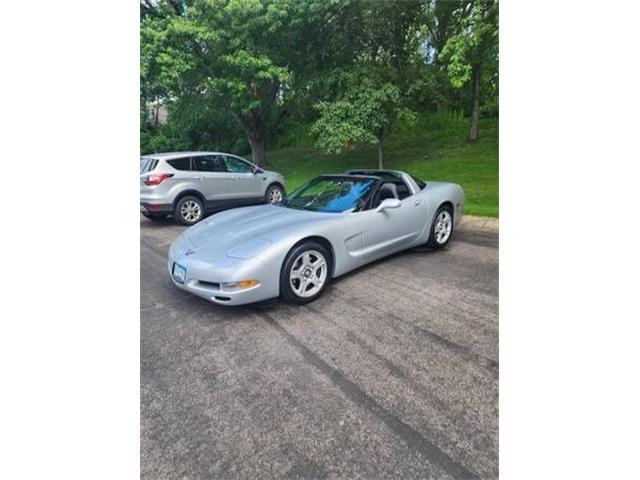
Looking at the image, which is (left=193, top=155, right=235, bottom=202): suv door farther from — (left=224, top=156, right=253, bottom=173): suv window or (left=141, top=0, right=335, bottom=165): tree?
(left=141, top=0, right=335, bottom=165): tree

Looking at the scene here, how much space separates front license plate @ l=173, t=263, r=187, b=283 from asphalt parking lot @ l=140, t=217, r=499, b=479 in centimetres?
26

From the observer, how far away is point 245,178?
7.52m

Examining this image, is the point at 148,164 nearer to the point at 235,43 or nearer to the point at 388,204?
the point at 388,204

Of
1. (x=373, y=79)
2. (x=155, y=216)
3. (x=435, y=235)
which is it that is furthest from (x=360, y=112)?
(x=435, y=235)

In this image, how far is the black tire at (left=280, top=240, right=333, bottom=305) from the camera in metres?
2.88

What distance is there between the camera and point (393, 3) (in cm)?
930

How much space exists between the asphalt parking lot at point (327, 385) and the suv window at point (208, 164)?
13.2ft

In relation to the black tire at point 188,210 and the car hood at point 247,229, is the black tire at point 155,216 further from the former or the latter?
the car hood at point 247,229

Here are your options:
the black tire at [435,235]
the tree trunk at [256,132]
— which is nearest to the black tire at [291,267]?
the black tire at [435,235]

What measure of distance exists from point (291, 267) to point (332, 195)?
1.21m

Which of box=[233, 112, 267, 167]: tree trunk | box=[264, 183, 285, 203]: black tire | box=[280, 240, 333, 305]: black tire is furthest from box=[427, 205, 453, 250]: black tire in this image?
box=[233, 112, 267, 167]: tree trunk

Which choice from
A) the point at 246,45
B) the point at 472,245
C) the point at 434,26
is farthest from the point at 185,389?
the point at 434,26

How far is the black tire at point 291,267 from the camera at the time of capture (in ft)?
9.46
